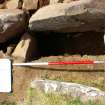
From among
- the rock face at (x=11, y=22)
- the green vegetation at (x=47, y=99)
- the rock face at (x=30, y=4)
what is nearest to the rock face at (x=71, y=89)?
the green vegetation at (x=47, y=99)

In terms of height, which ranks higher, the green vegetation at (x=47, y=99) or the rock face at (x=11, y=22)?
the rock face at (x=11, y=22)

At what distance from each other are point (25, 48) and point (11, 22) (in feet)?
1.51

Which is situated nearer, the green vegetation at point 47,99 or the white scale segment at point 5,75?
the green vegetation at point 47,99

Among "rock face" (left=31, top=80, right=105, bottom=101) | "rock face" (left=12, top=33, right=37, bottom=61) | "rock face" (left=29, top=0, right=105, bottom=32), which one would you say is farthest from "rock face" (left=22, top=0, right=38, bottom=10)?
"rock face" (left=31, top=80, right=105, bottom=101)

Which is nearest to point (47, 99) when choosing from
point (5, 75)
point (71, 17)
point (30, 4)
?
point (5, 75)

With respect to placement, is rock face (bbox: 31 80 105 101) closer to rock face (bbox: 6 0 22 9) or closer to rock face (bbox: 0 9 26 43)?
rock face (bbox: 0 9 26 43)

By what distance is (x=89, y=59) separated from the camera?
6.81 meters

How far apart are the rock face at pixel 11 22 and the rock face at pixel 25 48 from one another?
171 millimetres

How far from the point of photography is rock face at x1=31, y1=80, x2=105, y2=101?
19.7 ft

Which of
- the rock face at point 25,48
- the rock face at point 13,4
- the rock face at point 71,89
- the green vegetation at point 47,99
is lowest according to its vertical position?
the green vegetation at point 47,99

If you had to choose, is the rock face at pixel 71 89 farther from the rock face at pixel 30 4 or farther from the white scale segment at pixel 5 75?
the rock face at pixel 30 4

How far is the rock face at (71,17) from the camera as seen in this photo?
20.7ft

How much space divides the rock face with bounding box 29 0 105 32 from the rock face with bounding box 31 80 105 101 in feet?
A: 2.73

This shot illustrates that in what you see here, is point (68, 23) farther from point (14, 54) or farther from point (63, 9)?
point (14, 54)
